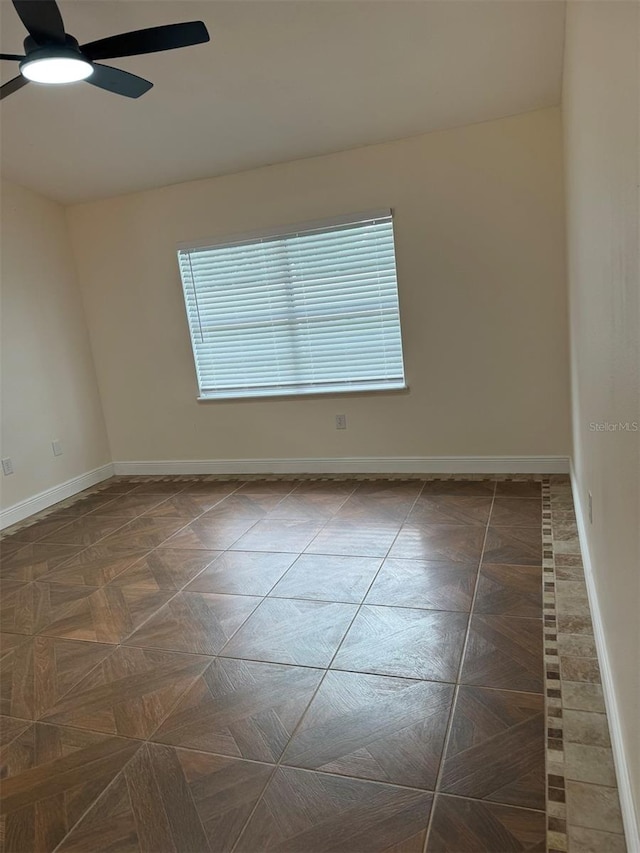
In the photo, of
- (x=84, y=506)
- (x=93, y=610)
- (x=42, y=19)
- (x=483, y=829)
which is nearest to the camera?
(x=483, y=829)

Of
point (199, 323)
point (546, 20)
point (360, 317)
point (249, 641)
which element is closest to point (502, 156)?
point (546, 20)

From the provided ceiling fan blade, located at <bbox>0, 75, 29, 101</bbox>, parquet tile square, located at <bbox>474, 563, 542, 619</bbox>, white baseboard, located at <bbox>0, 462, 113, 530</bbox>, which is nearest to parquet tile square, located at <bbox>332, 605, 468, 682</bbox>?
parquet tile square, located at <bbox>474, 563, 542, 619</bbox>

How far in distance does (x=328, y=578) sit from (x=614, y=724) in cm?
145

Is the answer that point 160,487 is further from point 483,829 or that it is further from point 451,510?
point 483,829

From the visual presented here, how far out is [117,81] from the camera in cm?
240

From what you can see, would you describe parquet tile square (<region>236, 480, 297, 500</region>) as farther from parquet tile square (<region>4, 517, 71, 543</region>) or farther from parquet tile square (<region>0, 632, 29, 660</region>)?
parquet tile square (<region>0, 632, 29, 660</region>)

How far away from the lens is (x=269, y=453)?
186 inches

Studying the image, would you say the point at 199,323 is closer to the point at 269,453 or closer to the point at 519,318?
the point at 269,453

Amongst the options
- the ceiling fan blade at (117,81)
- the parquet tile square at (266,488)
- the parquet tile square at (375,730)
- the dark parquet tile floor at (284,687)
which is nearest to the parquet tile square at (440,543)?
the dark parquet tile floor at (284,687)

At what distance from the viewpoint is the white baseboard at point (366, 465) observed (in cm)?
401

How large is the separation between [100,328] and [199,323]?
38.3 inches

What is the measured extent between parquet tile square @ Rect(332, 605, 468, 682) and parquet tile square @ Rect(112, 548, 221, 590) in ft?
3.48

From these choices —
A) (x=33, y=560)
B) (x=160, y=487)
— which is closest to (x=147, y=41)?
(x=33, y=560)

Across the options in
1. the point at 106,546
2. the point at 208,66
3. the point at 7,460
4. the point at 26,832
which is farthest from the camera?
the point at 7,460
